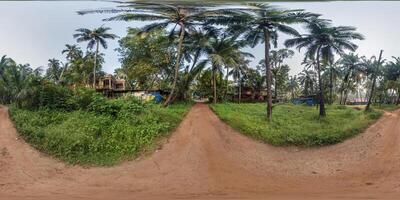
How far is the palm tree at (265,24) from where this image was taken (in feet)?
13.9

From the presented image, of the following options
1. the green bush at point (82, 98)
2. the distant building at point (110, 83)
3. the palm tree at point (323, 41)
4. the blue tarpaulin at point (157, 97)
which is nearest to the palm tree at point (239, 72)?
the palm tree at point (323, 41)

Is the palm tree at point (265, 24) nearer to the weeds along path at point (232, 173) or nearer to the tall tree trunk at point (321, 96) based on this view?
the tall tree trunk at point (321, 96)

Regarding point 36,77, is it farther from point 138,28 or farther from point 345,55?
point 345,55

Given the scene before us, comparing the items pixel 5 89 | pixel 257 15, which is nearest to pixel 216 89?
pixel 257 15

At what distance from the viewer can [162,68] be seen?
657 cm

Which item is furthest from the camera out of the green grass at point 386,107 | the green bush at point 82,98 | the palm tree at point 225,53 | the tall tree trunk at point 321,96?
the green bush at point 82,98

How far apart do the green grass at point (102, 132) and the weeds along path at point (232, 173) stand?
0.30m

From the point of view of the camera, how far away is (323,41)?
189 inches

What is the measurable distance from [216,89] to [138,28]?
4.85 ft

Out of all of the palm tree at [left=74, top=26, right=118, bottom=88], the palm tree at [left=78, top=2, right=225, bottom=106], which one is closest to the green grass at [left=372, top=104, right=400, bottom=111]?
the palm tree at [left=78, top=2, right=225, bottom=106]

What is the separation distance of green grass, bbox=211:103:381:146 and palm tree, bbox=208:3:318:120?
20 cm

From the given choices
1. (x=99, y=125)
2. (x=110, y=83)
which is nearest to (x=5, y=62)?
(x=110, y=83)

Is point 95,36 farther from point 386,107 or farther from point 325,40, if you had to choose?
point 386,107

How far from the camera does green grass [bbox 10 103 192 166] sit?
19.9 ft
